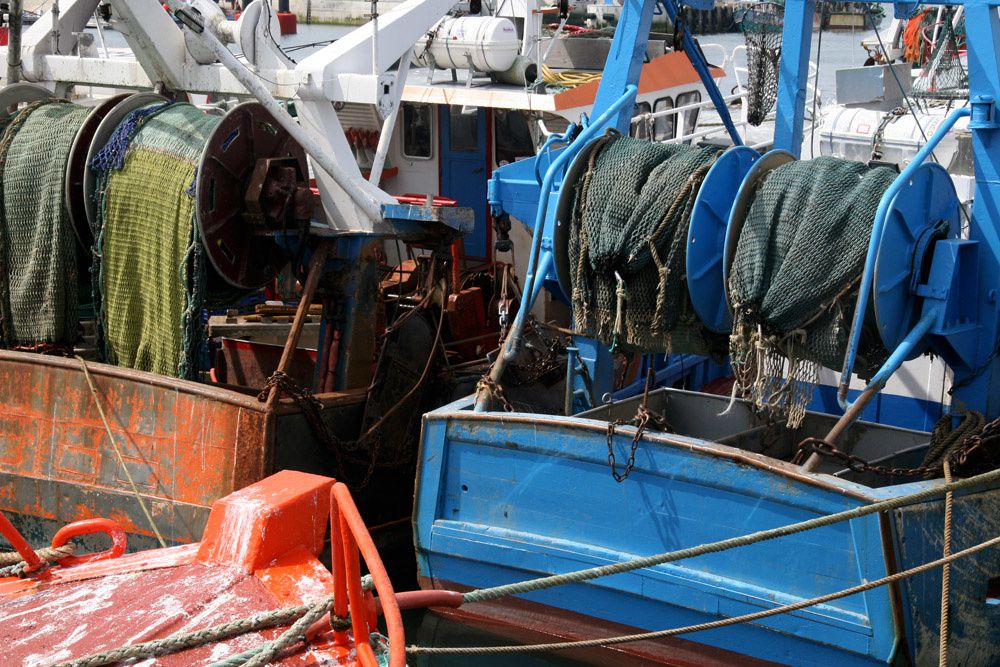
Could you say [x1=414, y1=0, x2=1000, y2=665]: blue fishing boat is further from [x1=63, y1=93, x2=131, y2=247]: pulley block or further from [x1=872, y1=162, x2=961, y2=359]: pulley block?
[x1=63, y1=93, x2=131, y2=247]: pulley block

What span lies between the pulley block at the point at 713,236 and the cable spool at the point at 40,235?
14.7 ft

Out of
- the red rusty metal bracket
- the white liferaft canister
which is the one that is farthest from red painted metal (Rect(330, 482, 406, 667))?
the white liferaft canister

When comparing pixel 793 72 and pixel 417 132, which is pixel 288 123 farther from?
pixel 417 132

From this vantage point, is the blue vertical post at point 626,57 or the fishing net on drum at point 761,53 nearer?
the blue vertical post at point 626,57

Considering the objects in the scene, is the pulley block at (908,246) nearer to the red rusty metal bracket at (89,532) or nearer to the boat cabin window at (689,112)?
the red rusty metal bracket at (89,532)

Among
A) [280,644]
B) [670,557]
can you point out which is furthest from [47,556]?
[670,557]

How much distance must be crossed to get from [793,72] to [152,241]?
4504mm

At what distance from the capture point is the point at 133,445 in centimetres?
807

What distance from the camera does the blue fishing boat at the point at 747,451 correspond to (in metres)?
6.18

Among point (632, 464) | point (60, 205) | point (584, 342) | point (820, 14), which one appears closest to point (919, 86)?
point (820, 14)

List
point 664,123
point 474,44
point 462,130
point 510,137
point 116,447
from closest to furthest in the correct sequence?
1. point 116,447
2. point 474,44
3. point 510,137
4. point 462,130
5. point 664,123

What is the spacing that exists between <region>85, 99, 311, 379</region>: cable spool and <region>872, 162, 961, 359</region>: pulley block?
153 inches

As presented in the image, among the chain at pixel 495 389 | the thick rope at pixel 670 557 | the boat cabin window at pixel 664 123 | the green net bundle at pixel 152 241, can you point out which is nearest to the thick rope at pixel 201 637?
the thick rope at pixel 670 557

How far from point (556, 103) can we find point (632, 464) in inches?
194
